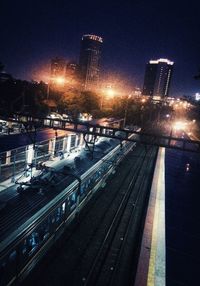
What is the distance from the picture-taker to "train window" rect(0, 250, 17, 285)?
7.59 metres

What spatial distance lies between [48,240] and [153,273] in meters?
4.75

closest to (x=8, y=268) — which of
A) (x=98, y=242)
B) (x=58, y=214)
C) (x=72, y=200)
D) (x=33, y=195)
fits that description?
(x=33, y=195)

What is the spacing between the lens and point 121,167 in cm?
2853

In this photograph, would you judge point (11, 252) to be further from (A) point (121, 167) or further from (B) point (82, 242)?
(A) point (121, 167)

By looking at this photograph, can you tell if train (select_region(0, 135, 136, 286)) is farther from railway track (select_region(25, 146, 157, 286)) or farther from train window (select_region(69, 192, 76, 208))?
railway track (select_region(25, 146, 157, 286))

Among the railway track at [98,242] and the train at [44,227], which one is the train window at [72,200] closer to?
the train at [44,227]

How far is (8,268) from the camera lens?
788cm

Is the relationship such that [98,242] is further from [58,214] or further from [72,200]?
[58,214]

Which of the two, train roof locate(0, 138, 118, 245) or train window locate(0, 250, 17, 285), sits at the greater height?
train roof locate(0, 138, 118, 245)

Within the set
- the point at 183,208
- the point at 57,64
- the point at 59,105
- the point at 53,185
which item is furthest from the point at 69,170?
the point at 57,64

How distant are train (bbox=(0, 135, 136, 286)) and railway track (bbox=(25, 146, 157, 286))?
Result: 0.85 metres

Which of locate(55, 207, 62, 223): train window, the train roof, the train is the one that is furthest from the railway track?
the train roof

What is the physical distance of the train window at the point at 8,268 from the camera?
299 inches

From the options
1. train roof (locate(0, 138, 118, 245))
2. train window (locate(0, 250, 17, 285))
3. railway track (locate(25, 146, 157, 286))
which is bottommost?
railway track (locate(25, 146, 157, 286))
